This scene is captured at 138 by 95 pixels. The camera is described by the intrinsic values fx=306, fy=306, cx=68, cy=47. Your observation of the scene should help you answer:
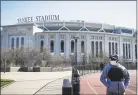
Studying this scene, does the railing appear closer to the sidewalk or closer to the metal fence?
the metal fence

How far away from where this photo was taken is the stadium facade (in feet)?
452

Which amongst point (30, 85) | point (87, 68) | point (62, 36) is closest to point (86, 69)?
point (87, 68)

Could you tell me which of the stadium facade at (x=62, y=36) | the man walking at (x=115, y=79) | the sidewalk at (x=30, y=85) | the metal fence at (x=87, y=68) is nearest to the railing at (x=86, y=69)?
the metal fence at (x=87, y=68)

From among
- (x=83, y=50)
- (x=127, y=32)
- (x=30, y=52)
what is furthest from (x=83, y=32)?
(x=30, y=52)

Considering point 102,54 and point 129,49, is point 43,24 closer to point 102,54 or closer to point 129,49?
point 102,54

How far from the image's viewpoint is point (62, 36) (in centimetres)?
14075

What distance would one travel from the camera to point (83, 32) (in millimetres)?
140250

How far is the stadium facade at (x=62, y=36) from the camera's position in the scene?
5418 inches

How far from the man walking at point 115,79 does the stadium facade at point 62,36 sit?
12766cm

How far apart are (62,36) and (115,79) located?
133886mm

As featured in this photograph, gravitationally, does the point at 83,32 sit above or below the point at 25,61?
above

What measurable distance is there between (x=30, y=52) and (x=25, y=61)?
16.4 feet

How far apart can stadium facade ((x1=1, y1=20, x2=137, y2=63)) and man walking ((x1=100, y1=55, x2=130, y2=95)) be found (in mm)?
127663

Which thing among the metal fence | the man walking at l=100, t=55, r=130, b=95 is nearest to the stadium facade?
the metal fence
